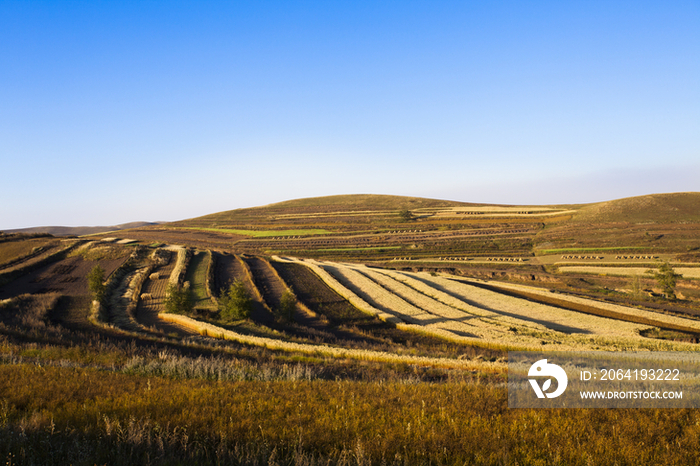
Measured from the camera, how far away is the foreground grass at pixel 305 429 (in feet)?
18.5

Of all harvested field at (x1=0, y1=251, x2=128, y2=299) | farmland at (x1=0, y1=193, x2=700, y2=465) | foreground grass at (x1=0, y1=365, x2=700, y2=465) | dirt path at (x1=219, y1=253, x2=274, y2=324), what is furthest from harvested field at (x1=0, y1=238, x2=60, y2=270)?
foreground grass at (x1=0, y1=365, x2=700, y2=465)

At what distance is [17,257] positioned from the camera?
2069 inches

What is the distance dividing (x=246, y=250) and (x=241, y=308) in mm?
61508

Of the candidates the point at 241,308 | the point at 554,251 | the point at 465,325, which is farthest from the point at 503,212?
the point at 241,308

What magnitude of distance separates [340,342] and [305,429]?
2049 cm

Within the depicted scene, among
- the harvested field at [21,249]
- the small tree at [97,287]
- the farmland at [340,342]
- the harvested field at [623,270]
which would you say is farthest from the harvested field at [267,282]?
the harvested field at [623,270]

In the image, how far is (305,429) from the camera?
6633 mm

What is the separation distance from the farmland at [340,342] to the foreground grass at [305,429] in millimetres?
42

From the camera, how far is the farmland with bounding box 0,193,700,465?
607 centimetres

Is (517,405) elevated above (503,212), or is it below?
below

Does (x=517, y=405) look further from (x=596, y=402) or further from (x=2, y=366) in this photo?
(x=2, y=366)

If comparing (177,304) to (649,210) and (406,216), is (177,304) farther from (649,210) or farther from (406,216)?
(649,210)

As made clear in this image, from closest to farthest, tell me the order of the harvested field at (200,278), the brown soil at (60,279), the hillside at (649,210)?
the harvested field at (200,278) → the brown soil at (60,279) → the hillside at (649,210)

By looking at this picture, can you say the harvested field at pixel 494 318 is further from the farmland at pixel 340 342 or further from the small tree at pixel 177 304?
the small tree at pixel 177 304
